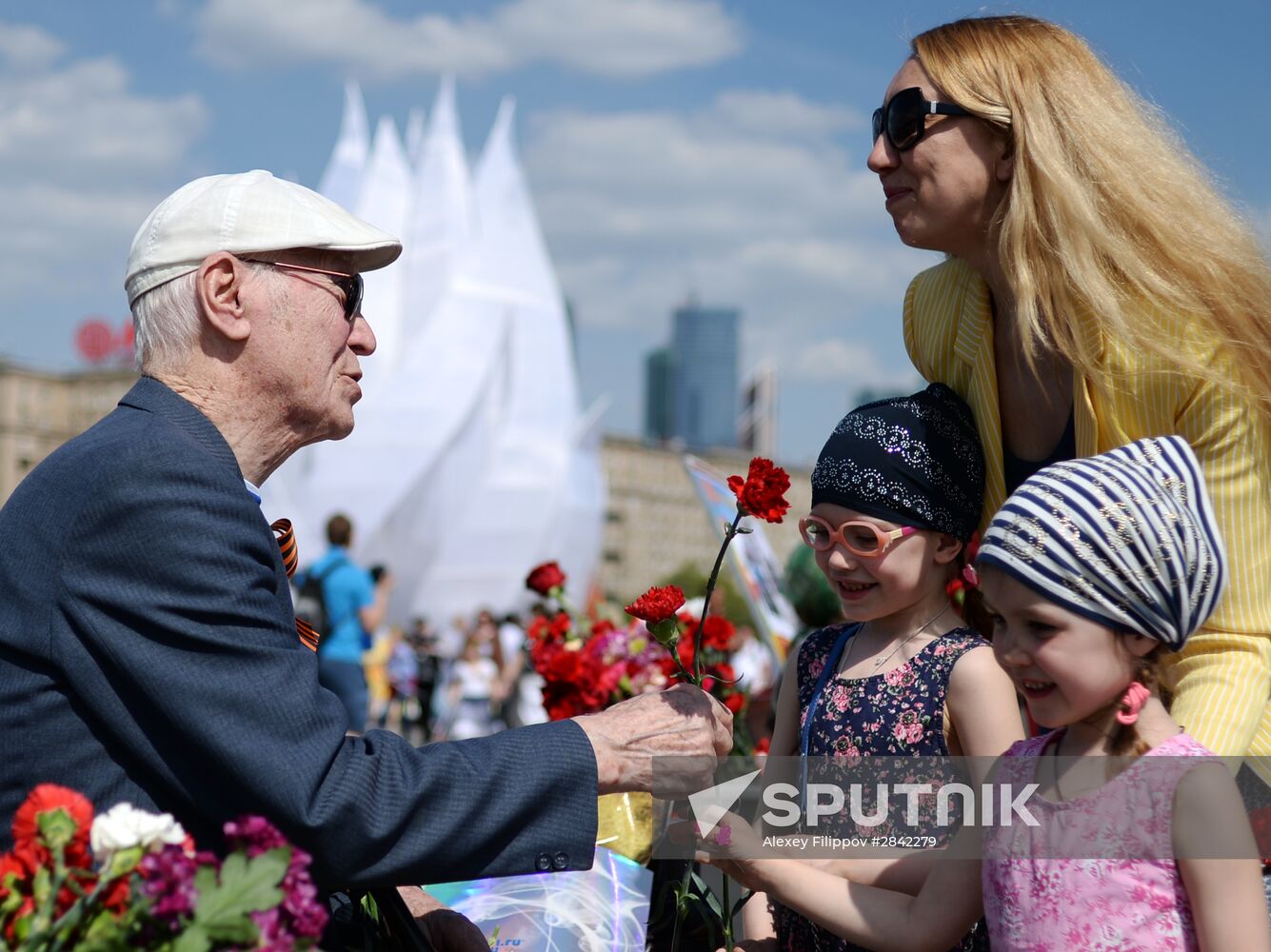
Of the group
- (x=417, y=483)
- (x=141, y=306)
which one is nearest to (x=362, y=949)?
(x=141, y=306)

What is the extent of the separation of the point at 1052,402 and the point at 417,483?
30.5 metres

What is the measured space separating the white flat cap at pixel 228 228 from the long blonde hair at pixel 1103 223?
1052mm

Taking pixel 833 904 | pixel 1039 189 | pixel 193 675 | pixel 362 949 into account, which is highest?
pixel 1039 189

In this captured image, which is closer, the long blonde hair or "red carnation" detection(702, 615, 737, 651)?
the long blonde hair

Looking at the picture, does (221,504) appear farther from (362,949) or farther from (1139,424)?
(1139,424)

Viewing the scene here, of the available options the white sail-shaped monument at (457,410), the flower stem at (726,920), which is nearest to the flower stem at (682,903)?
the flower stem at (726,920)

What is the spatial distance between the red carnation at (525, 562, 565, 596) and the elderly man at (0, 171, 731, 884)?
71.2 inches

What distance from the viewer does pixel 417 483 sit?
106 feet

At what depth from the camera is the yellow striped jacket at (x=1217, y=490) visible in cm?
192

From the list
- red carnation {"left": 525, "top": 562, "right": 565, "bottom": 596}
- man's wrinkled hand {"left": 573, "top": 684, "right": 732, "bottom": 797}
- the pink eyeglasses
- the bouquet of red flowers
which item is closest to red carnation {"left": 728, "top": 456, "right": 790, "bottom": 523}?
the pink eyeglasses

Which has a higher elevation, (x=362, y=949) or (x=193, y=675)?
(x=193, y=675)

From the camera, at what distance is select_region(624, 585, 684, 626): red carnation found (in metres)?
2.10

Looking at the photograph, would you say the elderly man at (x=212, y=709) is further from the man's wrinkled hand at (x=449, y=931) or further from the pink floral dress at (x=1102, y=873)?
the pink floral dress at (x=1102, y=873)

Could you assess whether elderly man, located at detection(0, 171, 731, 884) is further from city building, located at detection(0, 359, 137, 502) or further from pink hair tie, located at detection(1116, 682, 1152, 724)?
city building, located at detection(0, 359, 137, 502)
